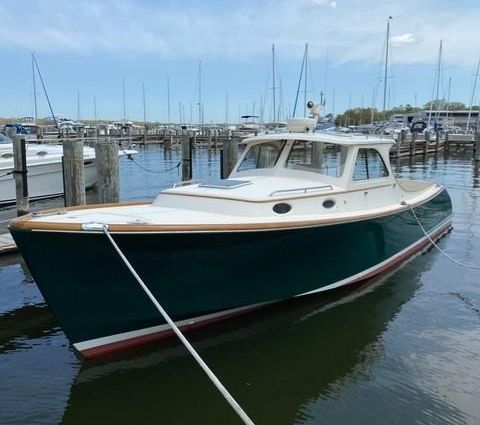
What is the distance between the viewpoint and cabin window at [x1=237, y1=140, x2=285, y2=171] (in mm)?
8570

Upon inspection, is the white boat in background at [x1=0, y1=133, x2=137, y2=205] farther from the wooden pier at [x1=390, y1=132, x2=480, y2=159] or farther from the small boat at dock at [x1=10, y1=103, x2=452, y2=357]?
the wooden pier at [x1=390, y1=132, x2=480, y2=159]

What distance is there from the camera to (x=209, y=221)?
19.9 feet

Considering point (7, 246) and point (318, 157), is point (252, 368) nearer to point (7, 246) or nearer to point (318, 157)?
point (318, 157)

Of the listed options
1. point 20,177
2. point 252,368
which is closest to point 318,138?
point 252,368

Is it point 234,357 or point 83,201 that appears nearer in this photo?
point 234,357

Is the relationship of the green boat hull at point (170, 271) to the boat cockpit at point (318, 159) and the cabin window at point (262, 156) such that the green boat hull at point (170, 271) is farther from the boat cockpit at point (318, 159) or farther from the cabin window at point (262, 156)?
the cabin window at point (262, 156)

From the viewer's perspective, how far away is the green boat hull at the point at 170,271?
5.32m

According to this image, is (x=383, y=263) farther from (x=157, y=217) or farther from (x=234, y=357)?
(x=157, y=217)

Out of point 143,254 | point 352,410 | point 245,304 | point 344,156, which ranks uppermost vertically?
point 344,156

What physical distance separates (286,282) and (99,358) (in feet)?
8.05

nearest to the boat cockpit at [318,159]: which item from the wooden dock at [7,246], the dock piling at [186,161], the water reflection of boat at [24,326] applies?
the water reflection of boat at [24,326]

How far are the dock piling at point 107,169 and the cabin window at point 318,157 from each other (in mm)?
3757

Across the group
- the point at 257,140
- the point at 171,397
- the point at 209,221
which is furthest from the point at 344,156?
the point at 171,397

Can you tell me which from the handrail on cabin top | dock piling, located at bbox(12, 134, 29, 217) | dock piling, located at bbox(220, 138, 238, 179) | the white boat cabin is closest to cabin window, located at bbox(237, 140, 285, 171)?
the white boat cabin
